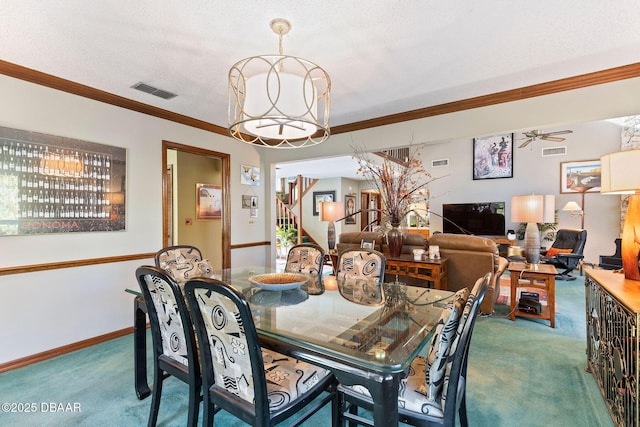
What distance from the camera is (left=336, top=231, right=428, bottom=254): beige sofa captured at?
3.72 metres

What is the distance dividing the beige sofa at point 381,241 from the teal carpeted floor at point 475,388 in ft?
3.87

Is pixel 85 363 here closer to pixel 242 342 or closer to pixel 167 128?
pixel 242 342

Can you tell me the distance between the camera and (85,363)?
2523 mm

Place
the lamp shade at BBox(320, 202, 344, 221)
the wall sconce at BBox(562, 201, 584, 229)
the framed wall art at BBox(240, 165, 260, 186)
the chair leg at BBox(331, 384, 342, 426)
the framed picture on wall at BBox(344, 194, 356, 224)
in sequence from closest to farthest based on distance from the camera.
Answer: the chair leg at BBox(331, 384, 342, 426), the framed wall art at BBox(240, 165, 260, 186), the lamp shade at BBox(320, 202, 344, 221), the wall sconce at BBox(562, 201, 584, 229), the framed picture on wall at BBox(344, 194, 356, 224)

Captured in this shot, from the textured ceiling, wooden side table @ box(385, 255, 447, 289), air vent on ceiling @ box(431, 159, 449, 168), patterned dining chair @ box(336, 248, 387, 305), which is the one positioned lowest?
wooden side table @ box(385, 255, 447, 289)

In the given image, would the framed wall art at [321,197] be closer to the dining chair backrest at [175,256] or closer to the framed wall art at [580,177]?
the framed wall art at [580,177]

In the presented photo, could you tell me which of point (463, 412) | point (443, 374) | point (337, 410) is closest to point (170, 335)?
point (337, 410)

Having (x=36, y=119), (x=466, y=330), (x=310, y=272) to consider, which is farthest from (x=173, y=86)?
(x=466, y=330)

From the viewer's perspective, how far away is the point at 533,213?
3.35 m

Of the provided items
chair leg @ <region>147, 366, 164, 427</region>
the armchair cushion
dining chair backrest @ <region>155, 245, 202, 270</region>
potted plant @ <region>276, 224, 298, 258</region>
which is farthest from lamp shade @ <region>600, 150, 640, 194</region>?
potted plant @ <region>276, 224, 298, 258</region>

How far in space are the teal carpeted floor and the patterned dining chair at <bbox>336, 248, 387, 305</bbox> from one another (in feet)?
2.54

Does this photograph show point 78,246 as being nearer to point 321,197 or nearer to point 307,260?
point 307,260

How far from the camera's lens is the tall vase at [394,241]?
11.7 ft

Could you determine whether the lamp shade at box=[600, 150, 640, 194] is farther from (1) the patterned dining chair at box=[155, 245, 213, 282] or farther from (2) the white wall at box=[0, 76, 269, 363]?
(2) the white wall at box=[0, 76, 269, 363]
